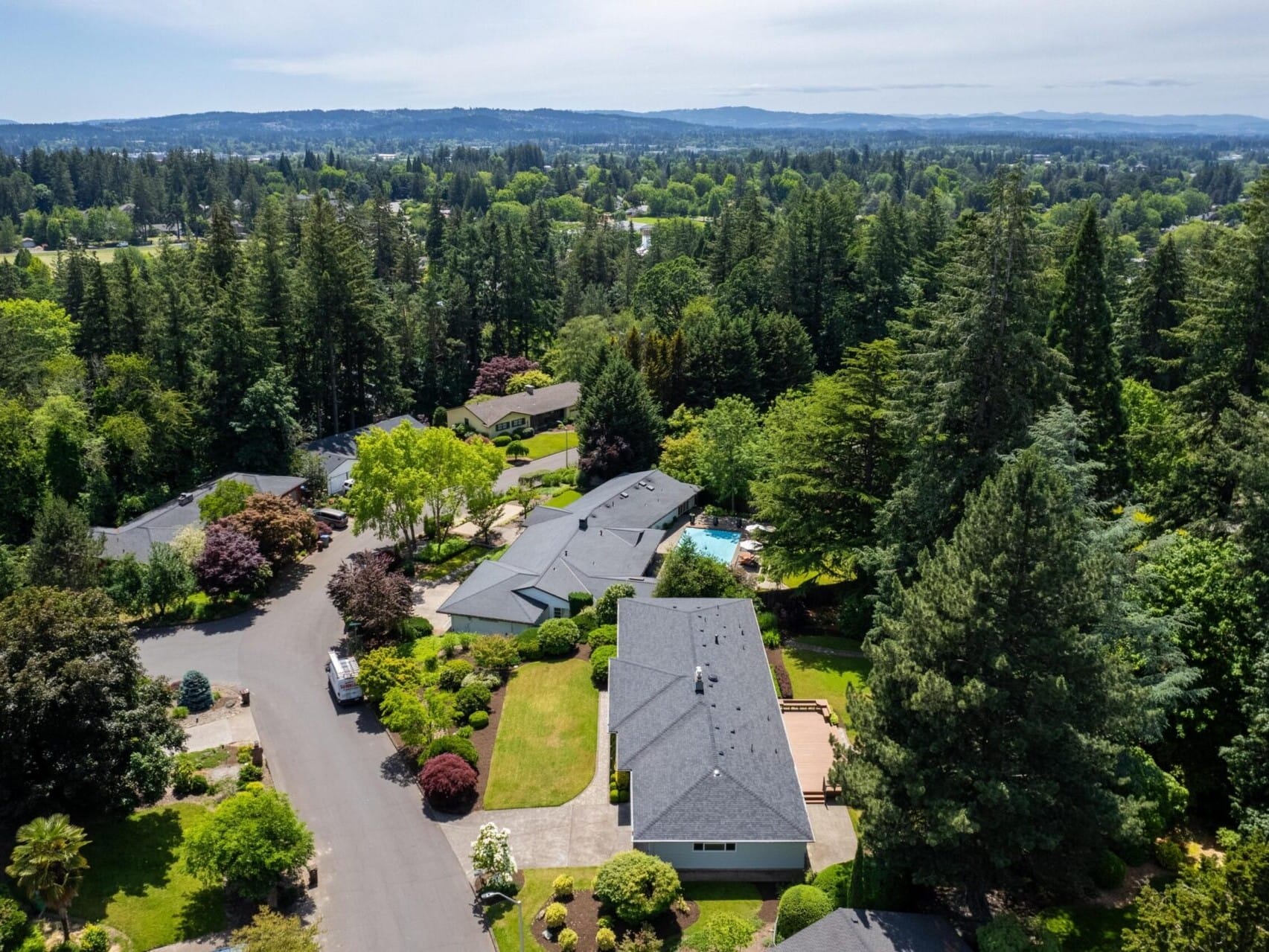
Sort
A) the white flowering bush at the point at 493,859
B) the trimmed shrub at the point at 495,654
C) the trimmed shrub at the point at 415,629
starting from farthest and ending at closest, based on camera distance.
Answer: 1. the trimmed shrub at the point at 415,629
2. the trimmed shrub at the point at 495,654
3. the white flowering bush at the point at 493,859

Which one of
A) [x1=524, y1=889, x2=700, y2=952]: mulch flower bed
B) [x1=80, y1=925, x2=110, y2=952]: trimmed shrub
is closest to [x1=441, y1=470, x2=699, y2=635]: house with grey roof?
[x1=524, y1=889, x2=700, y2=952]: mulch flower bed

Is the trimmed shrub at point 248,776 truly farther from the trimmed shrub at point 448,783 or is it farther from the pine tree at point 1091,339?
the pine tree at point 1091,339

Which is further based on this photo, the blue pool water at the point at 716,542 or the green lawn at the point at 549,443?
the green lawn at the point at 549,443

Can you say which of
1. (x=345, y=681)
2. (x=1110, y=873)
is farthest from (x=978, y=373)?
(x=345, y=681)

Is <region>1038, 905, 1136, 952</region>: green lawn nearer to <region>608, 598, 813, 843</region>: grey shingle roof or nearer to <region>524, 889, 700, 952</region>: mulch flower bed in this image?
<region>608, 598, 813, 843</region>: grey shingle roof

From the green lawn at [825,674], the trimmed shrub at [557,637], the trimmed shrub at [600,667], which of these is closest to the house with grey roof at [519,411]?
the trimmed shrub at [557,637]

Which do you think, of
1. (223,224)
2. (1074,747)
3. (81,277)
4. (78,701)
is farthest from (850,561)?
(81,277)
